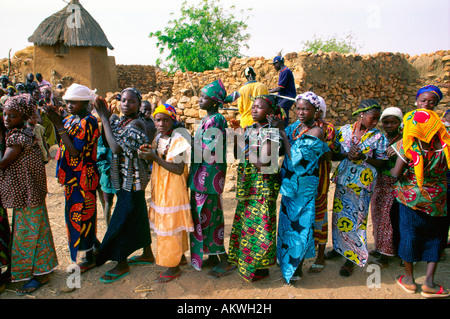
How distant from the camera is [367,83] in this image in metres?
9.70

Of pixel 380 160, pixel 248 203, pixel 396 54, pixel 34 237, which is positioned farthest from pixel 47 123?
pixel 396 54

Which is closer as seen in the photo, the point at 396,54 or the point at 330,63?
the point at 330,63

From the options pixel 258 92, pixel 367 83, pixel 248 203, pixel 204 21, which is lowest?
pixel 248 203

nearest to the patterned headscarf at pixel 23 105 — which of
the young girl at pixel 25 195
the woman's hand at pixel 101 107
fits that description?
the young girl at pixel 25 195

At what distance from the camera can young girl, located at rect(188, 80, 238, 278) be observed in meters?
3.04

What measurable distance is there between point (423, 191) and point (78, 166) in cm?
327

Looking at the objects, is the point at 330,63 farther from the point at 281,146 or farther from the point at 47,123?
the point at 47,123

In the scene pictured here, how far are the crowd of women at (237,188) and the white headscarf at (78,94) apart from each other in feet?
0.03

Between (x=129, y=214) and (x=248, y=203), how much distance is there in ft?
→ 3.86

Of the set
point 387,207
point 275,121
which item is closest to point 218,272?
point 275,121

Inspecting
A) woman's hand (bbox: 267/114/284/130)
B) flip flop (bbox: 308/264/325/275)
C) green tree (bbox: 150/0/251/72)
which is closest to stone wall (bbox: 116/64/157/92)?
green tree (bbox: 150/0/251/72)

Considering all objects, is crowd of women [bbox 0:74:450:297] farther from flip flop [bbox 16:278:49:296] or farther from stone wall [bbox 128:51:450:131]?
stone wall [bbox 128:51:450:131]

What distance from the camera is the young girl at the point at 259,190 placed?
9.50ft

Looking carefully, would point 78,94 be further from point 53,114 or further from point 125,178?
point 125,178
